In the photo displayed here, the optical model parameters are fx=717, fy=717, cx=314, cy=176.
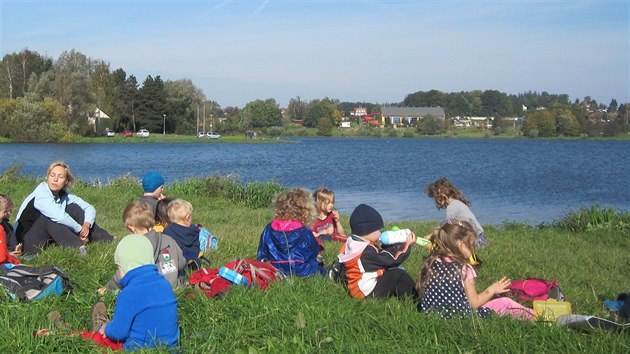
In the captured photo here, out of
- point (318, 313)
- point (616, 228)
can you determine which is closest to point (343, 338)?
point (318, 313)

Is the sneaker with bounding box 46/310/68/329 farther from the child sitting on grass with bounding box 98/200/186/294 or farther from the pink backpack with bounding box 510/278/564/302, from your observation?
the pink backpack with bounding box 510/278/564/302

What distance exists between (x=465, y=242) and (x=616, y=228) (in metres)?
8.36

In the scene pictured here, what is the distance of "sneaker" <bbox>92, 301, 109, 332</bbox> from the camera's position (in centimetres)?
502

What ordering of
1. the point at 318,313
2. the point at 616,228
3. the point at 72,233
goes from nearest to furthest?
the point at 318,313, the point at 72,233, the point at 616,228

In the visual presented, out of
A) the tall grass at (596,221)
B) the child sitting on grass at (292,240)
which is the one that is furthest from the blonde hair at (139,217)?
the tall grass at (596,221)

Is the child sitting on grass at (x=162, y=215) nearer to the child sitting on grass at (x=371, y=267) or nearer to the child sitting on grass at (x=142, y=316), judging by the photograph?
the child sitting on grass at (x=371, y=267)

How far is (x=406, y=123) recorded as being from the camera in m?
157

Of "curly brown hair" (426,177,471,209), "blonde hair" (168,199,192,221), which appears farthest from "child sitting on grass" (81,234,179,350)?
"curly brown hair" (426,177,471,209)

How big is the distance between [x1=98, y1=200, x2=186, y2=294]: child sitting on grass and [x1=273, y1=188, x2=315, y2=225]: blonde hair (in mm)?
1228

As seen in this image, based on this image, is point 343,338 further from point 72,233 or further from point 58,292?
point 72,233

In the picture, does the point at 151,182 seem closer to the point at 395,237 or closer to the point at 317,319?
the point at 395,237

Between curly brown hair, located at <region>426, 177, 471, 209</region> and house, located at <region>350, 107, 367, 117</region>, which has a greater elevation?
curly brown hair, located at <region>426, 177, 471, 209</region>

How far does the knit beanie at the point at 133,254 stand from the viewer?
15.9 feet

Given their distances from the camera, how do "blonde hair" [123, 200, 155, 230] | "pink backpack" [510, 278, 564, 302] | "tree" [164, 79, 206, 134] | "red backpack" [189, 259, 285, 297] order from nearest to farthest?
"blonde hair" [123, 200, 155, 230], "red backpack" [189, 259, 285, 297], "pink backpack" [510, 278, 564, 302], "tree" [164, 79, 206, 134]
